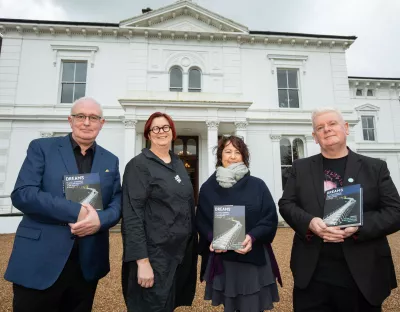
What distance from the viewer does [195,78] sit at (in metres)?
14.6

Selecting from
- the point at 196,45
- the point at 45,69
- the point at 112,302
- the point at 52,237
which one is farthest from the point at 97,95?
the point at 52,237

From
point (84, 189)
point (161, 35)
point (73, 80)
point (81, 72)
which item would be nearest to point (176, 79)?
point (161, 35)

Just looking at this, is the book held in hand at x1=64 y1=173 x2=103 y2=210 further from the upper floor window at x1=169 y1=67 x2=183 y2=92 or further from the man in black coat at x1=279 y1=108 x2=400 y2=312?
the upper floor window at x1=169 y1=67 x2=183 y2=92

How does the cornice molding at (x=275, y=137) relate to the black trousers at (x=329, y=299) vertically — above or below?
above

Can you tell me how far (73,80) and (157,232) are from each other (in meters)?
14.4

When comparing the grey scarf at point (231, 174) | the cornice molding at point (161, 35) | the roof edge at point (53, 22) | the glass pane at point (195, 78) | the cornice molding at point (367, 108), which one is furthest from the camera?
the cornice molding at point (367, 108)

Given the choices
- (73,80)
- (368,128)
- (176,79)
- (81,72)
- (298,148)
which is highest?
(81,72)

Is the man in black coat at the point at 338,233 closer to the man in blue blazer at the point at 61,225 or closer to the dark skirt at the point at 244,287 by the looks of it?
the dark skirt at the point at 244,287

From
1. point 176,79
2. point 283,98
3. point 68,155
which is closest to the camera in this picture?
point 68,155

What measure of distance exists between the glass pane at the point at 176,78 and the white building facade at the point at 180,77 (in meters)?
0.06

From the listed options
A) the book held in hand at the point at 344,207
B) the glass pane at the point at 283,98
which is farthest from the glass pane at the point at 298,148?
the book held in hand at the point at 344,207

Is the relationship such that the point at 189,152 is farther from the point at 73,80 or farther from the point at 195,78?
the point at 73,80

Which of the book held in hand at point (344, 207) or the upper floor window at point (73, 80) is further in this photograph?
the upper floor window at point (73, 80)

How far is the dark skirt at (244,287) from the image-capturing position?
2.38 meters
